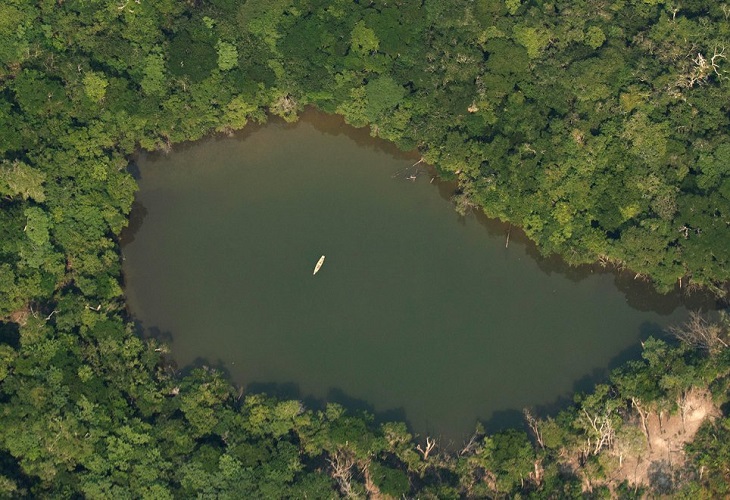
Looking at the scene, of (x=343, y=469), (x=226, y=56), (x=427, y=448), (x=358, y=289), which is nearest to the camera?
(x=343, y=469)

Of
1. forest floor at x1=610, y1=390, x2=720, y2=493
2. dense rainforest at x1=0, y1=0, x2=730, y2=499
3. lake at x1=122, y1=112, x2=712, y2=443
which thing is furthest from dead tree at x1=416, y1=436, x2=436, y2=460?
forest floor at x1=610, y1=390, x2=720, y2=493

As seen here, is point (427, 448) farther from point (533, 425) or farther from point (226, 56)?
point (226, 56)

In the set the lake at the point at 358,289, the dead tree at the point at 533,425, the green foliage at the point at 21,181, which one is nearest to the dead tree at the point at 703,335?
the lake at the point at 358,289

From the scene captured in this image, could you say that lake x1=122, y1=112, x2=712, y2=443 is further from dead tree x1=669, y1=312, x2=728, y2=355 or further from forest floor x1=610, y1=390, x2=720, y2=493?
forest floor x1=610, y1=390, x2=720, y2=493

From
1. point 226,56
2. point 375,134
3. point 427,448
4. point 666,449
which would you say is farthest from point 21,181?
point 666,449

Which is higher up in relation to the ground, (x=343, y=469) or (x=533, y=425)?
(x=533, y=425)

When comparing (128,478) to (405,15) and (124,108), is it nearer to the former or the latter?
(124,108)

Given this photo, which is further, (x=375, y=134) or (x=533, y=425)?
(x=375, y=134)
